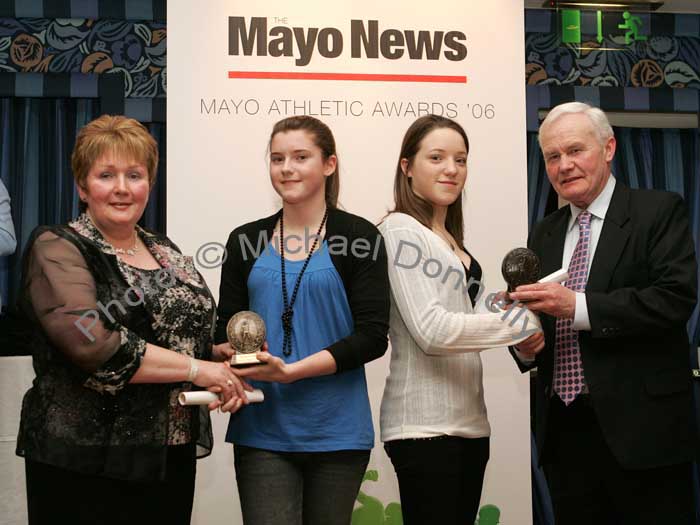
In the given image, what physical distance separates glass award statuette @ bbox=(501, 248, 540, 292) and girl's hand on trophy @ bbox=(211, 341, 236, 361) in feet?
2.84

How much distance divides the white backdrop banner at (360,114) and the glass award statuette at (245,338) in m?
1.38

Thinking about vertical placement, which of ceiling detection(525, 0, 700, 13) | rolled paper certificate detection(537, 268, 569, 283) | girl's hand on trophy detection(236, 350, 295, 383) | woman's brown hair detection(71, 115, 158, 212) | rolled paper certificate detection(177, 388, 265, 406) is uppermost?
ceiling detection(525, 0, 700, 13)

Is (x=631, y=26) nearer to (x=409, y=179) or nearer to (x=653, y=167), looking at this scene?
(x=653, y=167)

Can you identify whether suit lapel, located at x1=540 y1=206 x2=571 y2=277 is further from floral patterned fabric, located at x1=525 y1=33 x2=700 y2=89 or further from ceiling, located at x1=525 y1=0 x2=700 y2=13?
ceiling, located at x1=525 y1=0 x2=700 y2=13

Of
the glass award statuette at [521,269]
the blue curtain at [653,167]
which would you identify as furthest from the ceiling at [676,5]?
the glass award statuette at [521,269]

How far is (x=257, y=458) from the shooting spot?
2289 mm

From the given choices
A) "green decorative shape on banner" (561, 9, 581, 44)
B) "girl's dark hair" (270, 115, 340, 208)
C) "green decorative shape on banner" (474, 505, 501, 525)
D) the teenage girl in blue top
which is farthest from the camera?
"green decorative shape on banner" (561, 9, 581, 44)

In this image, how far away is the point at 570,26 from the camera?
398 centimetres

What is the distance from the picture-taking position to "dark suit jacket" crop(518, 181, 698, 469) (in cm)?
244

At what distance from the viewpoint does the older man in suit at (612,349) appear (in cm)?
245

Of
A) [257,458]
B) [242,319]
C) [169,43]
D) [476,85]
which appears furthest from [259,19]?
[257,458]

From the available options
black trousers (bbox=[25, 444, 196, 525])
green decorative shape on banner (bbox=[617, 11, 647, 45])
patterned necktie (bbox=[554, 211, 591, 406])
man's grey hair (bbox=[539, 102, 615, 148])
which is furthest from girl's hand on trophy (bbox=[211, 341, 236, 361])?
green decorative shape on banner (bbox=[617, 11, 647, 45])

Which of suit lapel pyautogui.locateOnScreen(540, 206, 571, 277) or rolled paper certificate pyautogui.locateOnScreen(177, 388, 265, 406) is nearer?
rolled paper certificate pyautogui.locateOnScreen(177, 388, 265, 406)

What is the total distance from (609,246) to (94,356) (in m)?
1.56
